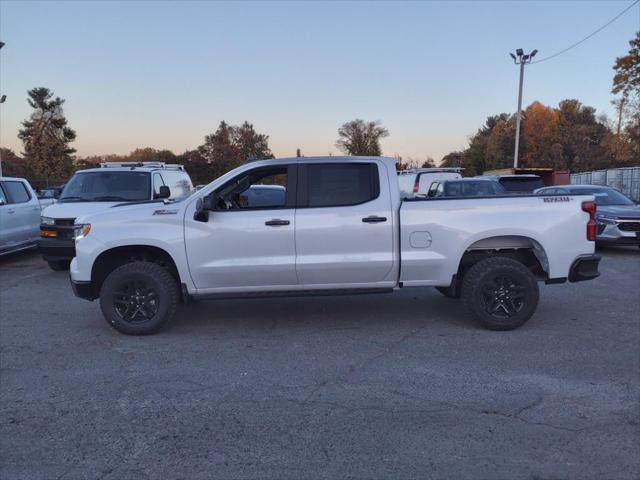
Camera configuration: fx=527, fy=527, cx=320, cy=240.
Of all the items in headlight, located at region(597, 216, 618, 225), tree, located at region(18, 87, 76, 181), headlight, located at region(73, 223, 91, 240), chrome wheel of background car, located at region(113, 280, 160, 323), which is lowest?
chrome wheel of background car, located at region(113, 280, 160, 323)

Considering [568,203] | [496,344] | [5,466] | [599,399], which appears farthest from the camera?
[568,203]

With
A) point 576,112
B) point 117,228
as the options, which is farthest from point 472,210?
point 576,112

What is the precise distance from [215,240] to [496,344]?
3.17 m

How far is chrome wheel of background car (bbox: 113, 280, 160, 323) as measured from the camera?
5820mm

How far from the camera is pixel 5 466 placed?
3.26 metres

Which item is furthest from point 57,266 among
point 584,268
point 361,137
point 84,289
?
point 361,137

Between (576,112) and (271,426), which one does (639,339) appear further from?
(576,112)

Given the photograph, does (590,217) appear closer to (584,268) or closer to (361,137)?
(584,268)

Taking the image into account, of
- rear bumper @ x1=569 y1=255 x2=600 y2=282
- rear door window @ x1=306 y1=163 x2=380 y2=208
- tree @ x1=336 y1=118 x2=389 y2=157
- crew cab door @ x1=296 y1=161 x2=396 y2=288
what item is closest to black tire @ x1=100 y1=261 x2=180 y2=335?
crew cab door @ x1=296 y1=161 x2=396 y2=288

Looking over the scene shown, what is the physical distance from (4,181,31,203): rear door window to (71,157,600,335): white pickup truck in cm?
706

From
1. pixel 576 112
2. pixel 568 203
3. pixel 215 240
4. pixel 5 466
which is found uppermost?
pixel 576 112

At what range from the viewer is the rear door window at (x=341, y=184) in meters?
5.88

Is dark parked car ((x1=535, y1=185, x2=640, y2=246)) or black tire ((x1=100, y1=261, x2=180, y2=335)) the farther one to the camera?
dark parked car ((x1=535, y1=185, x2=640, y2=246))

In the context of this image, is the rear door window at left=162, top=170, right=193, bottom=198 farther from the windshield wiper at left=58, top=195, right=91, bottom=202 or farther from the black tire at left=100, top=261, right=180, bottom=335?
the black tire at left=100, top=261, right=180, bottom=335
